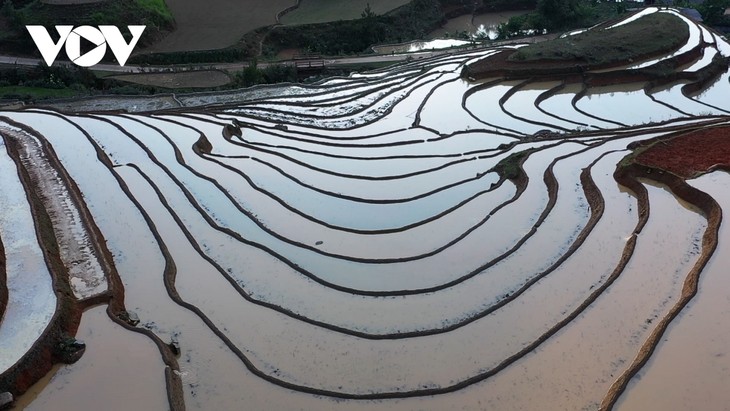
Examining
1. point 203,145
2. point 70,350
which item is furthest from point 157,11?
point 70,350

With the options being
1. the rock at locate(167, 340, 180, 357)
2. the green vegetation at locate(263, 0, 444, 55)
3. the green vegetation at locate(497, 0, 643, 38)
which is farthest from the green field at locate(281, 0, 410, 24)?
the rock at locate(167, 340, 180, 357)

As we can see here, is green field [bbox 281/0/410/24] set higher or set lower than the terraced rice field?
higher

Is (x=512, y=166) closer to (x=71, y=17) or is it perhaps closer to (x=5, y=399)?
(x=5, y=399)

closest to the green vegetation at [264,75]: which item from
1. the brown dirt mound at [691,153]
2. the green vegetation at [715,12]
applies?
the brown dirt mound at [691,153]

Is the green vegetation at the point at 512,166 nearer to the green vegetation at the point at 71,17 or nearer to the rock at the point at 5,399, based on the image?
the rock at the point at 5,399

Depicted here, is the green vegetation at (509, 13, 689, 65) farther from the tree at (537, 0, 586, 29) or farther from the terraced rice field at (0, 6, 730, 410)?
the tree at (537, 0, 586, 29)

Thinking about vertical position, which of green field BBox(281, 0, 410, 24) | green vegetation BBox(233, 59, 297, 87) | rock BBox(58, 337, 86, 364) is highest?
green field BBox(281, 0, 410, 24)
